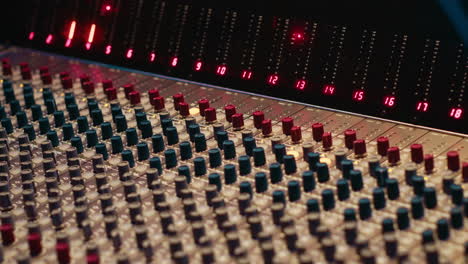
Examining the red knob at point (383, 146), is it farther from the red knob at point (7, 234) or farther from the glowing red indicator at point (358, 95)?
the red knob at point (7, 234)

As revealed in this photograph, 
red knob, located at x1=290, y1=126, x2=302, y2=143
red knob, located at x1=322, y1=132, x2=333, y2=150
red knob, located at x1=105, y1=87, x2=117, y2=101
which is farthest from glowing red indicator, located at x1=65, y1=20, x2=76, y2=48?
red knob, located at x1=322, y1=132, x2=333, y2=150

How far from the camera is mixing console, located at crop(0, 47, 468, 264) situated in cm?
266

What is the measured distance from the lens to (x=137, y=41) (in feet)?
14.5

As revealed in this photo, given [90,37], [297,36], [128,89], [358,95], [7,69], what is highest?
[297,36]

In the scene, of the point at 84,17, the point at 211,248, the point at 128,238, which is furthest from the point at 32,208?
the point at 84,17

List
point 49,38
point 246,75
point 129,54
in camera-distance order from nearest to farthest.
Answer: point 246,75, point 129,54, point 49,38

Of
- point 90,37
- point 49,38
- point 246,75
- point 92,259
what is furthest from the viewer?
point 49,38

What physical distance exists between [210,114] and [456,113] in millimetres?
891

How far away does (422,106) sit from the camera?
11.4ft

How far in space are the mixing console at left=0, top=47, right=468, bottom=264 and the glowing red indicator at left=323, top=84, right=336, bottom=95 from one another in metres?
0.08

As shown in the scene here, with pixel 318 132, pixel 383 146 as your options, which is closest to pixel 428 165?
pixel 383 146

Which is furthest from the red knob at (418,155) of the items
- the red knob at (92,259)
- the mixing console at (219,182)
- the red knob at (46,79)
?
the red knob at (46,79)

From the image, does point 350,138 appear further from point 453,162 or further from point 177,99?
point 177,99

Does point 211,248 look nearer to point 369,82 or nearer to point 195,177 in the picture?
point 195,177
